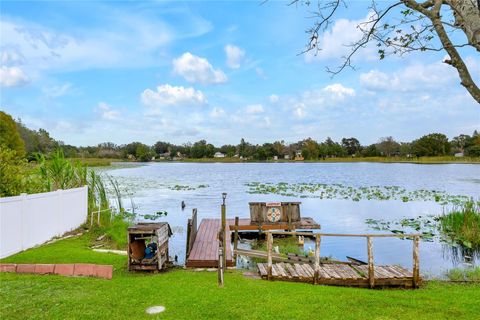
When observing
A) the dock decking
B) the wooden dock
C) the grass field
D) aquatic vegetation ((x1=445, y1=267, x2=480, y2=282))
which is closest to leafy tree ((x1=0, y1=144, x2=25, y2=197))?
the wooden dock

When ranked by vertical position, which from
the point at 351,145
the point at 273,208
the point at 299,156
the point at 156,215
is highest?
the point at 351,145

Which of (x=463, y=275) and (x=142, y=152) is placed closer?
(x=463, y=275)

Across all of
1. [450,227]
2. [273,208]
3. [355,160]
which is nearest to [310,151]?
[355,160]

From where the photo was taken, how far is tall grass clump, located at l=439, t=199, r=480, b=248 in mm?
17031

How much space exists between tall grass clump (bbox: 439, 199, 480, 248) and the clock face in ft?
25.4

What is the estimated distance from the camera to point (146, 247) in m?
10.9

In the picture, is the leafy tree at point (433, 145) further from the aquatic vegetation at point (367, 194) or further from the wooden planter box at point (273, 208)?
the wooden planter box at point (273, 208)

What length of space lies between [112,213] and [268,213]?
7.32 metres

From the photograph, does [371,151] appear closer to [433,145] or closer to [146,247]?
[433,145]

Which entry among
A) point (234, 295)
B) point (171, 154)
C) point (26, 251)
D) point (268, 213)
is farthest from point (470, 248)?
point (171, 154)

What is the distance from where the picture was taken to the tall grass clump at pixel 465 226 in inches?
671

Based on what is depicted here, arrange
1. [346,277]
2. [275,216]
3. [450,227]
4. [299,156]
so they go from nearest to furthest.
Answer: [346,277] → [450,227] → [275,216] → [299,156]

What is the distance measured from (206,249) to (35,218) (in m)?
5.28

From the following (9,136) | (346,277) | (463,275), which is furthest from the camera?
(9,136)
